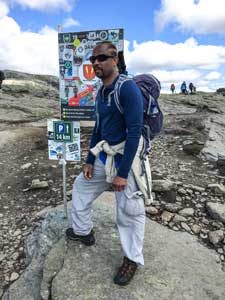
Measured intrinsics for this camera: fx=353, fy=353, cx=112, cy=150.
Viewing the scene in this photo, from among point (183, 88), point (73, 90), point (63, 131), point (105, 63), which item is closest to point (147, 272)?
point (63, 131)

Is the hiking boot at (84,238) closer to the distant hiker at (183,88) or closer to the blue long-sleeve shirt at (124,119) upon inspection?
the blue long-sleeve shirt at (124,119)

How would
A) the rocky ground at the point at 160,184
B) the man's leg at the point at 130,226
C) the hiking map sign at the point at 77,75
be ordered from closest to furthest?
the man's leg at the point at 130,226
the hiking map sign at the point at 77,75
the rocky ground at the point at 160,184

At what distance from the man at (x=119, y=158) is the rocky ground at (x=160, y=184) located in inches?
61.9

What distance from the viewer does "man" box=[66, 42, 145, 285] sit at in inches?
137

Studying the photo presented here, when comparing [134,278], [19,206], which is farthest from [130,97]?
[19,206]

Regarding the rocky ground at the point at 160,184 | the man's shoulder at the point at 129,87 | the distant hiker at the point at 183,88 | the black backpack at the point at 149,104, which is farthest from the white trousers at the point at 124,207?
the distant hiker at the point at 183,88

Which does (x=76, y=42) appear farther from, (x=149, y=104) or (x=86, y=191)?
(x=86, y=191)

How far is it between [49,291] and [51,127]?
7.45 feet

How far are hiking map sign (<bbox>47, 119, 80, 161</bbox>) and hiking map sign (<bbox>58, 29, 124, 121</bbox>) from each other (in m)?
0.21

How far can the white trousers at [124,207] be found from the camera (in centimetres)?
380

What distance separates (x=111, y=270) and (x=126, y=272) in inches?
10.5

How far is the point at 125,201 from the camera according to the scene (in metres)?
3.81

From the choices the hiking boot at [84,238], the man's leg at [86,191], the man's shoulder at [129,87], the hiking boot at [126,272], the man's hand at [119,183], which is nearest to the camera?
the man's shoulder at [129,87]

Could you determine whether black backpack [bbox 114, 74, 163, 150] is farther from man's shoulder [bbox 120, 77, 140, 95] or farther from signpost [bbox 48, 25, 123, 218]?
signpost [bbox 48, 25, 123, 218]
